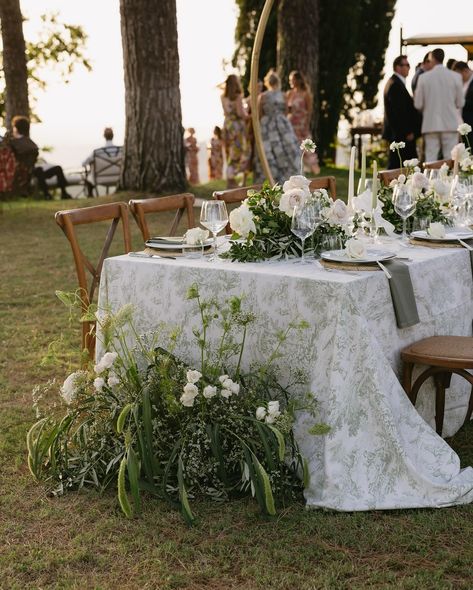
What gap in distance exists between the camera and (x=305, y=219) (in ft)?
12.1

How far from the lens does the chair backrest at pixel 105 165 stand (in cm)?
1602

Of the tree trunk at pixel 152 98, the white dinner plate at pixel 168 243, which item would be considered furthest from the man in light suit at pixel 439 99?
the white dinner plate at pixel 168 243

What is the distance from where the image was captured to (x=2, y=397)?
4941 mm

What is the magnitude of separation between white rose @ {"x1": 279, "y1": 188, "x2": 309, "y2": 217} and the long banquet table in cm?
21

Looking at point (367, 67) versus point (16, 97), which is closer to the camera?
point (16, 97)

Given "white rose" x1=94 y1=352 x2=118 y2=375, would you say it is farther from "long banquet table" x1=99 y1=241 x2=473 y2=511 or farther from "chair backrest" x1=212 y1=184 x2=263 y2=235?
"chair backrest" x1=212 y1=184 x2=263 y2=235

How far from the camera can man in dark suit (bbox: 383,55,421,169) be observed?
1123 centimetres

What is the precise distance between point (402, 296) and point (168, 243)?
3.59 feet

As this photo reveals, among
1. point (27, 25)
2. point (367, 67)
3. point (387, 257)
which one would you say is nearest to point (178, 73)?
point (367, 67)

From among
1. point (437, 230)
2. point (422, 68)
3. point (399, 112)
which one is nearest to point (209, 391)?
point (437, 230)

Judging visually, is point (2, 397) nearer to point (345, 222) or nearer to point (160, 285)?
point (160, 285)

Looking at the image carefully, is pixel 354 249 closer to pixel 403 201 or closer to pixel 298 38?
pixel 403 201

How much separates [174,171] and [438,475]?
9487mm

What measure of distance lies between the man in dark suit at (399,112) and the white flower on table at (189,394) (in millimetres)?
8474
